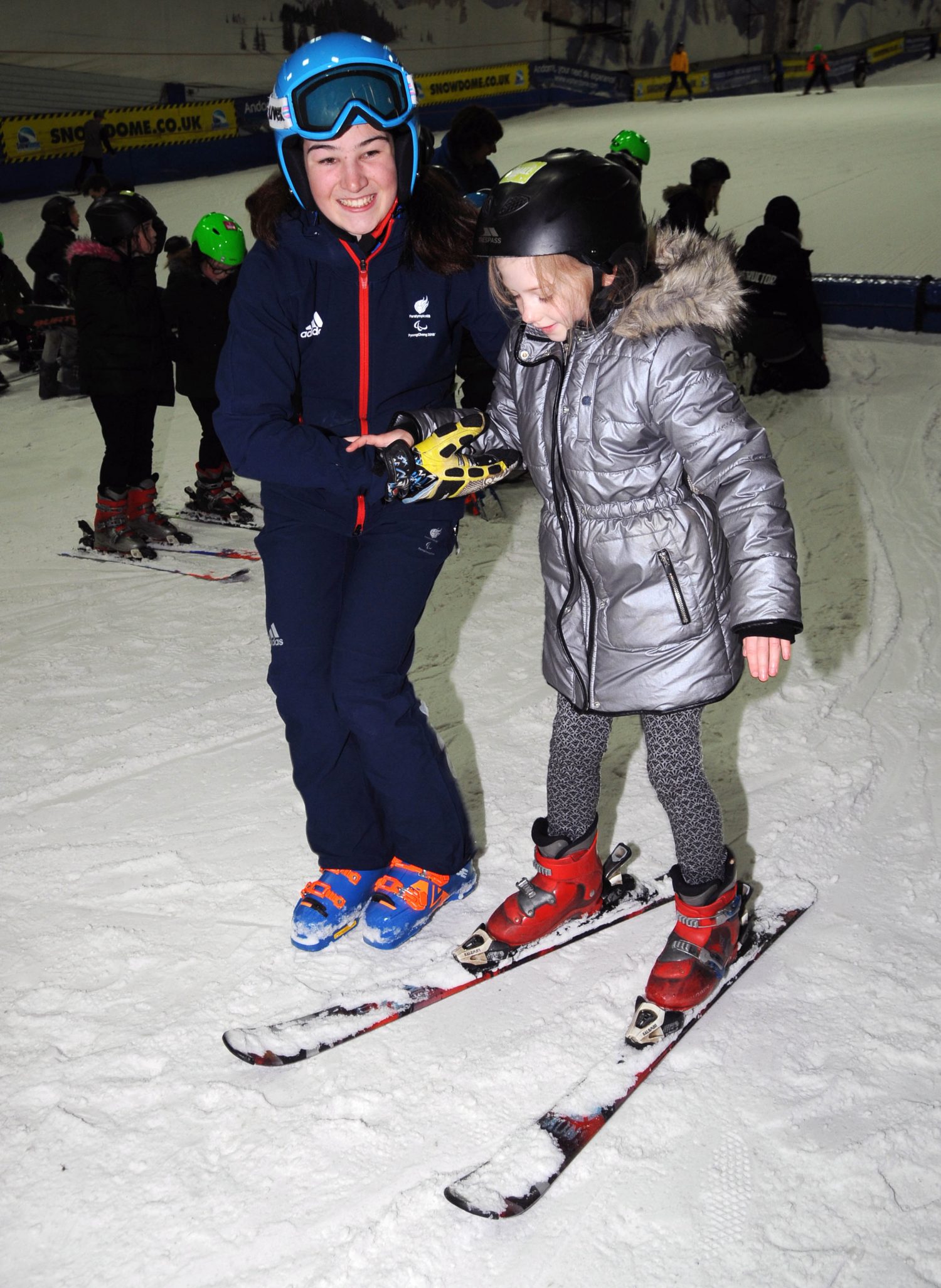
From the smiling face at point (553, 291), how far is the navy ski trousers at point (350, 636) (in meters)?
0.52

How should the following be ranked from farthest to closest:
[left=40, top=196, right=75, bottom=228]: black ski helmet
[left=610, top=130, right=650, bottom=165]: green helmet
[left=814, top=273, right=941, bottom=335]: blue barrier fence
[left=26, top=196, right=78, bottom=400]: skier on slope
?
[left=40, top=196, right=75, bottom=228]: black ski helmet < [left=26, top=196, right=78, bottom=400]: skier on slope < [left=814, top=273, right=941, bottom=335]: blue barrier fence < [left=610, top=130, right=650, bottom=165]: green helmet

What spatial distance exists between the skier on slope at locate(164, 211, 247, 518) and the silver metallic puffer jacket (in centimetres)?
329

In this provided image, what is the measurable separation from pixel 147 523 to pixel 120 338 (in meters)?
0.94

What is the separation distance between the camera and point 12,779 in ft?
10.6

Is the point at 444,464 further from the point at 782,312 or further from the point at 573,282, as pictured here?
the point at 782,312

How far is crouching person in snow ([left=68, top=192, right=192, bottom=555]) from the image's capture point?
4723 millimetres

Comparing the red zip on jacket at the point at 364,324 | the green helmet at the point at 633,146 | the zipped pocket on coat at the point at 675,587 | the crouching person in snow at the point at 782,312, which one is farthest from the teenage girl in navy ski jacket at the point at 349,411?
the green helmet at the point at 633,146

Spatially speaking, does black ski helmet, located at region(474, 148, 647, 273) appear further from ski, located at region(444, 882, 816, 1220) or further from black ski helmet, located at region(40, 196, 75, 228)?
black ski helmet, located at region(40, 196, 75, 228)

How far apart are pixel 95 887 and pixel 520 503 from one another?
3.42 metres

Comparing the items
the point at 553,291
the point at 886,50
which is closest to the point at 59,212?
the point at 553,291

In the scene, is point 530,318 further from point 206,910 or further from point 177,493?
point 177,493

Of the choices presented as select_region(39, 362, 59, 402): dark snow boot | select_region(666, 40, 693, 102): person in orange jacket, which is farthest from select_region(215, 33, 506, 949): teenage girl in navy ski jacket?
select_region(666, 40, 693, 102): person in orange jacket

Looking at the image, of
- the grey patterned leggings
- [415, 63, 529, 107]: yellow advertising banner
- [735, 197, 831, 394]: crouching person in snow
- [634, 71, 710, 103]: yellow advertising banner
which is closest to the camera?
the grey patterned leggings

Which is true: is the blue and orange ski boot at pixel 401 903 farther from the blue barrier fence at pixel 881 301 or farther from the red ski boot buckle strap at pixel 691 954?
the blue barrier fence at pixel 881 301
